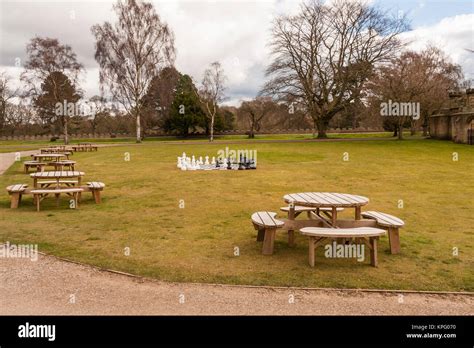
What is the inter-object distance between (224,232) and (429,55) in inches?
1980

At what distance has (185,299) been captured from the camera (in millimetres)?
5301

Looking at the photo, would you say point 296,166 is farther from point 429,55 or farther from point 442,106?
point 429,55

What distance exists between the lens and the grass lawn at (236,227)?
6.31 m

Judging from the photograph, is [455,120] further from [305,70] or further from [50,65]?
[50,65]

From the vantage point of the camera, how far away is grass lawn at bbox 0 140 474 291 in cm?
631

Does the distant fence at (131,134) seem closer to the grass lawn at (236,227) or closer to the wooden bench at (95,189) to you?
the grass lawn at (236,227)

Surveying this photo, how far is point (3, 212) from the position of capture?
35.2 feet

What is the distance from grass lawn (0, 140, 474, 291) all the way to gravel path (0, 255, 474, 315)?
0.33 meters

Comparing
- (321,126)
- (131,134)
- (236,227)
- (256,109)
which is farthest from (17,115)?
(236,227)

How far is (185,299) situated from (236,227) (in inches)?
156

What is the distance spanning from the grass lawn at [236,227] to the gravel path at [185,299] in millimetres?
332

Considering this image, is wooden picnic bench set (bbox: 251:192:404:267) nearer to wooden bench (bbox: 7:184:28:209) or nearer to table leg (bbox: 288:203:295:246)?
table leg (bbox: 288:203:295:246)
